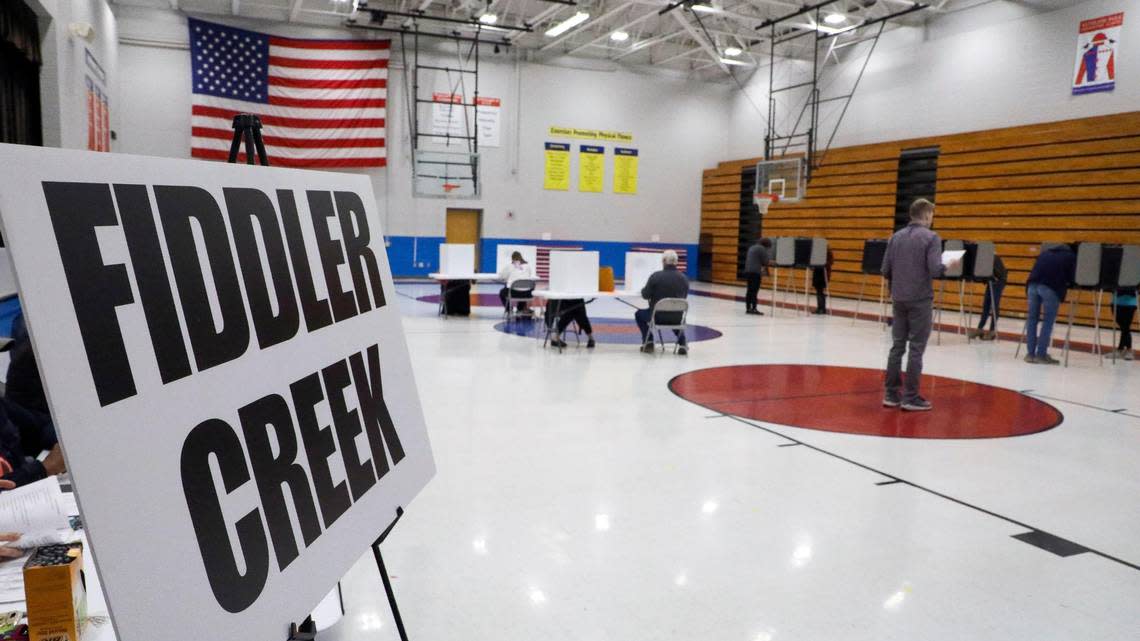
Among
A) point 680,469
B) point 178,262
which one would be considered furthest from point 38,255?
point 680,469

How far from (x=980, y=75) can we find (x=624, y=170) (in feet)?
27.3

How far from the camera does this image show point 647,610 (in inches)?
101

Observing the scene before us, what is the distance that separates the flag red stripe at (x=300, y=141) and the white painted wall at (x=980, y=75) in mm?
10003

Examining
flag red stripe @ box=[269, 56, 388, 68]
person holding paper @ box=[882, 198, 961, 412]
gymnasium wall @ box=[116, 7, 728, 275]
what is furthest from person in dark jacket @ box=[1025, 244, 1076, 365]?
flag red stripe @ box=[269, 56, 388, 68]

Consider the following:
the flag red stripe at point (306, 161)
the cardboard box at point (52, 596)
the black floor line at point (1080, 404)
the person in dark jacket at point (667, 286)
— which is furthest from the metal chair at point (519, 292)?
the cardboard box at point (52, 596)

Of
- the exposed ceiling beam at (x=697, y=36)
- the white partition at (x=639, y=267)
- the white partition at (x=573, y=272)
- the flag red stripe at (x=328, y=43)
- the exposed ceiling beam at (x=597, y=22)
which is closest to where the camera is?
the white partition at (x=573, y=272)

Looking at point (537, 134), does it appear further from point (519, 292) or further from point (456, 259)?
point (519, 292)

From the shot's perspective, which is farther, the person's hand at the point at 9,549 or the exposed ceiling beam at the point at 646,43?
the exposed ceiling beam at the point at 646,43

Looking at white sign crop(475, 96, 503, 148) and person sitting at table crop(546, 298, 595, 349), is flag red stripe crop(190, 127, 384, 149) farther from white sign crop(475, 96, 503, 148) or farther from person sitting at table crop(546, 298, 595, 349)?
person sitting at table crop(546, 298, 595, 349)

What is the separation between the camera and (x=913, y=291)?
18.5 ft

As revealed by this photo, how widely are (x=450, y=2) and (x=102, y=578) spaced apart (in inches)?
634

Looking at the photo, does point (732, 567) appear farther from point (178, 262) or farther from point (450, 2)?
point (450, 2)

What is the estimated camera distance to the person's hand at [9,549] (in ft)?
4.81

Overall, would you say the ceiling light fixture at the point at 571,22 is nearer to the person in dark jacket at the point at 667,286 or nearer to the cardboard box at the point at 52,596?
the person in dark jacket at the point at 667,286
